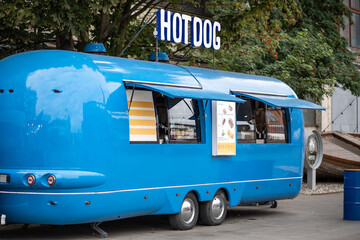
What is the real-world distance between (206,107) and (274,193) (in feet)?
9.33

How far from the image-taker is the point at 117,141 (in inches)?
410

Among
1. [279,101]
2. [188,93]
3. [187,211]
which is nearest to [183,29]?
[279,101]

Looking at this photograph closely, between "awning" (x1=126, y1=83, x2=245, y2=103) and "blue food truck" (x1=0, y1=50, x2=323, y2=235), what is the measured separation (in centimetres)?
2

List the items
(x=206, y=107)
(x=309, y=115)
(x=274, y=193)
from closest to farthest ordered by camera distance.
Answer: (x=206, y=107)
(x=274, y=193)
(x=309, y=115)

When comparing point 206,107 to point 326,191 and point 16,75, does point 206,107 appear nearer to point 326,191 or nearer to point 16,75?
point 16,75

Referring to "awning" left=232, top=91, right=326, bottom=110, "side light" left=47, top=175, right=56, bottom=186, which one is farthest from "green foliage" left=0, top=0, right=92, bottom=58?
"side light" left=47, top=175, right=56, bottom=186

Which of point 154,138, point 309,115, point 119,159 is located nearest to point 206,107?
point 154,138

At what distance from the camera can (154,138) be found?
1117 cm

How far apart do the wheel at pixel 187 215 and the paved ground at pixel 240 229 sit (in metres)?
0.14

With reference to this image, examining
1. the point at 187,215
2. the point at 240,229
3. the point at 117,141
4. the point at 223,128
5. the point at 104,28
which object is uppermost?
the point at 104,28

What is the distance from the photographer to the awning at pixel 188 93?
1082 centimetres

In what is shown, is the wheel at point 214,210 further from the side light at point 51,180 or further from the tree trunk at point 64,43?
the tree trunk at point 64,43

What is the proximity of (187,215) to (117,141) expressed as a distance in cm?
228

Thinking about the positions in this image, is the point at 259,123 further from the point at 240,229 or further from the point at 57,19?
the point at 57,19
